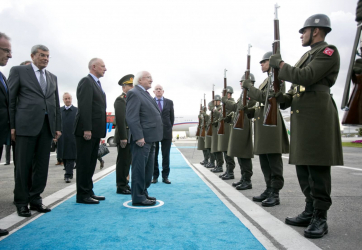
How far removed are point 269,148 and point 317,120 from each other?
4.63 ft

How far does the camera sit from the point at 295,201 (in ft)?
14.6

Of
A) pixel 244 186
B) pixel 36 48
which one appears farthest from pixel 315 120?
pixel 36 48

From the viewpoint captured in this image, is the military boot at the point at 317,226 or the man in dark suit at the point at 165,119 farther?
the man in dark suit at the point at 165,119

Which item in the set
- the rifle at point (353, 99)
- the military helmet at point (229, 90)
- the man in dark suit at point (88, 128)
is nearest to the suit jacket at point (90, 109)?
the man in dark suit at point (88, 128)

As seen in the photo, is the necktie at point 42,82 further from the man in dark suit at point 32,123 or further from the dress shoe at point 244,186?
the dress shoe at point 244,186

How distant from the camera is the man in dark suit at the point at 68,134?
6738 millimetres

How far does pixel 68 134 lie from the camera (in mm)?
7016

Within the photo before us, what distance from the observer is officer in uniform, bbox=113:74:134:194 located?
5.18 meters

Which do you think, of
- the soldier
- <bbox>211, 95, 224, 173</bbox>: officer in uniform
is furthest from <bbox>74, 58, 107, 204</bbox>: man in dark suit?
<bbox>211, 95, 224, 173</bbox>: officer in uniform

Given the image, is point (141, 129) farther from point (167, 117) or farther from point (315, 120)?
point (167, 117)

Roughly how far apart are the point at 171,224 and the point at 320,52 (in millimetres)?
2334

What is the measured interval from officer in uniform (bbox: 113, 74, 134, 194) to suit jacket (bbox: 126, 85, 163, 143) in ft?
3.06

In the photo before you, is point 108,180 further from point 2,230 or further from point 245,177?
point 2,230

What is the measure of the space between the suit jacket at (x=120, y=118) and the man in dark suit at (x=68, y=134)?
1.79 meters
